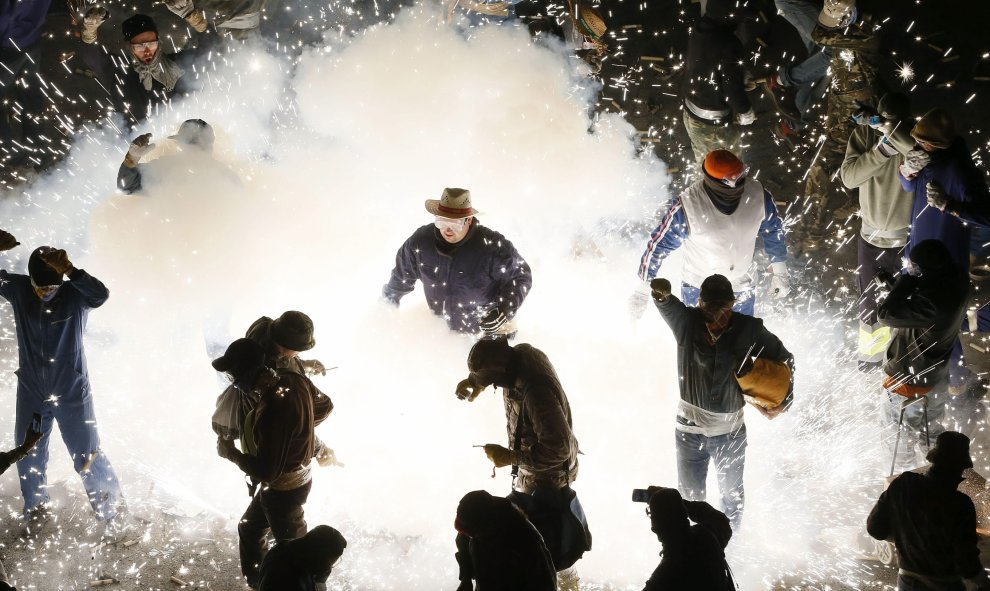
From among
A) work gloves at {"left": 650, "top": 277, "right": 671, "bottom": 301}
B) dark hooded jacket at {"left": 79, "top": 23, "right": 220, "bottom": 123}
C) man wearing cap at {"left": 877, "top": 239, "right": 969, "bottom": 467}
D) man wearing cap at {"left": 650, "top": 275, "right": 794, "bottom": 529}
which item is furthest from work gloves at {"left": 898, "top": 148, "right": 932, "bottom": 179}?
dark hooded jacket at {"left": 79, "top": 23, "right": 220, "bottom": 123}

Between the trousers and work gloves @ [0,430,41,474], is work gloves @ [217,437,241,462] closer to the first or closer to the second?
work gloves @ [0,430,41,474]

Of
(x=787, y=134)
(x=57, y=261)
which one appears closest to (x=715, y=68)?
(x=787, y=134)

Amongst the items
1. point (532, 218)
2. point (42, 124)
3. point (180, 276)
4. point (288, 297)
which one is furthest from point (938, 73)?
point (42, 124)

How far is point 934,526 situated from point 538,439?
192cm

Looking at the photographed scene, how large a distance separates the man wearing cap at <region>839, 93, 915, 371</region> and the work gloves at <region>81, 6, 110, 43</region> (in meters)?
7.25

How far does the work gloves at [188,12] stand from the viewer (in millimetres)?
6879

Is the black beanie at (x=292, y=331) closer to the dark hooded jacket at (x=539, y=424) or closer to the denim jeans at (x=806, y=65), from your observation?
the dark hooded jacket at (x=539, y=424)

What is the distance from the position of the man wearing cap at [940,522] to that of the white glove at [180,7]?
7601 millimetres

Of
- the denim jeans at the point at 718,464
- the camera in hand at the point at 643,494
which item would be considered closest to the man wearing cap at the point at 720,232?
the denim jeans at the point at 718,464

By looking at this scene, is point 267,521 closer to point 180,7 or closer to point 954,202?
point 954,202

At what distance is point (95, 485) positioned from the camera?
15.2 feet

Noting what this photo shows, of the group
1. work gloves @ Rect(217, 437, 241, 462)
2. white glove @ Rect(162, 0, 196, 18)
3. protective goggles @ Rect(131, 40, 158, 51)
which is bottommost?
work gloves @ Rect(217, 437, 241, 462)

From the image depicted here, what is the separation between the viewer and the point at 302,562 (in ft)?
8.30

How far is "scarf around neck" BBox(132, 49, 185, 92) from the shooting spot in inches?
263
